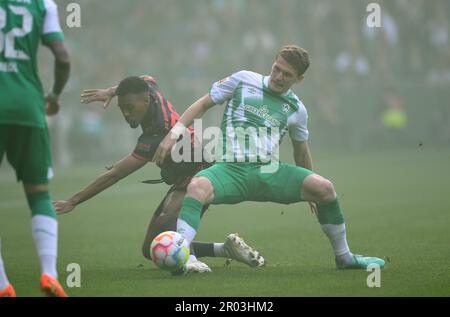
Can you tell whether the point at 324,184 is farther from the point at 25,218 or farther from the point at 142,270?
the point at 25,218

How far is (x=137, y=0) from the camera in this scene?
112ft

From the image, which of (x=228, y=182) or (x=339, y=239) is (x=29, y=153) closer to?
(x=228, y=182)

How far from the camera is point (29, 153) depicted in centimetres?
722

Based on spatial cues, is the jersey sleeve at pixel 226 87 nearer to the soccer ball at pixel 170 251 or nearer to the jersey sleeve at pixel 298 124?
the jersey sleeve at pixel 298 124

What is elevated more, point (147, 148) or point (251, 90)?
point (251, 90)

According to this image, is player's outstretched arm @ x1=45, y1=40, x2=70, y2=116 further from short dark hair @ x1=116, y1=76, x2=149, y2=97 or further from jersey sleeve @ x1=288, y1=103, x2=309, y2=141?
jersey sleeve @ x1=288, y1=103, x2=309, y2=141

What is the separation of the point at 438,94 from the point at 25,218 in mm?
20781

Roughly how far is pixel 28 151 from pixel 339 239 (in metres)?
3.14

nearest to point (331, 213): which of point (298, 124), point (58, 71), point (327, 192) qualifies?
point (327, 192)

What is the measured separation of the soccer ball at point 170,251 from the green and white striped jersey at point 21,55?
1.73m

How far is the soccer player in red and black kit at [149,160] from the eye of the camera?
9.39 meters

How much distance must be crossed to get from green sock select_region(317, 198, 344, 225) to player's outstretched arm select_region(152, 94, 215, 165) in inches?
54.9

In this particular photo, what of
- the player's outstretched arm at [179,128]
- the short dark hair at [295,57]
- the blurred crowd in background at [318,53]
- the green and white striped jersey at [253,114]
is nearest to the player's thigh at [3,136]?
the player's outstretched arm at [179,128]
